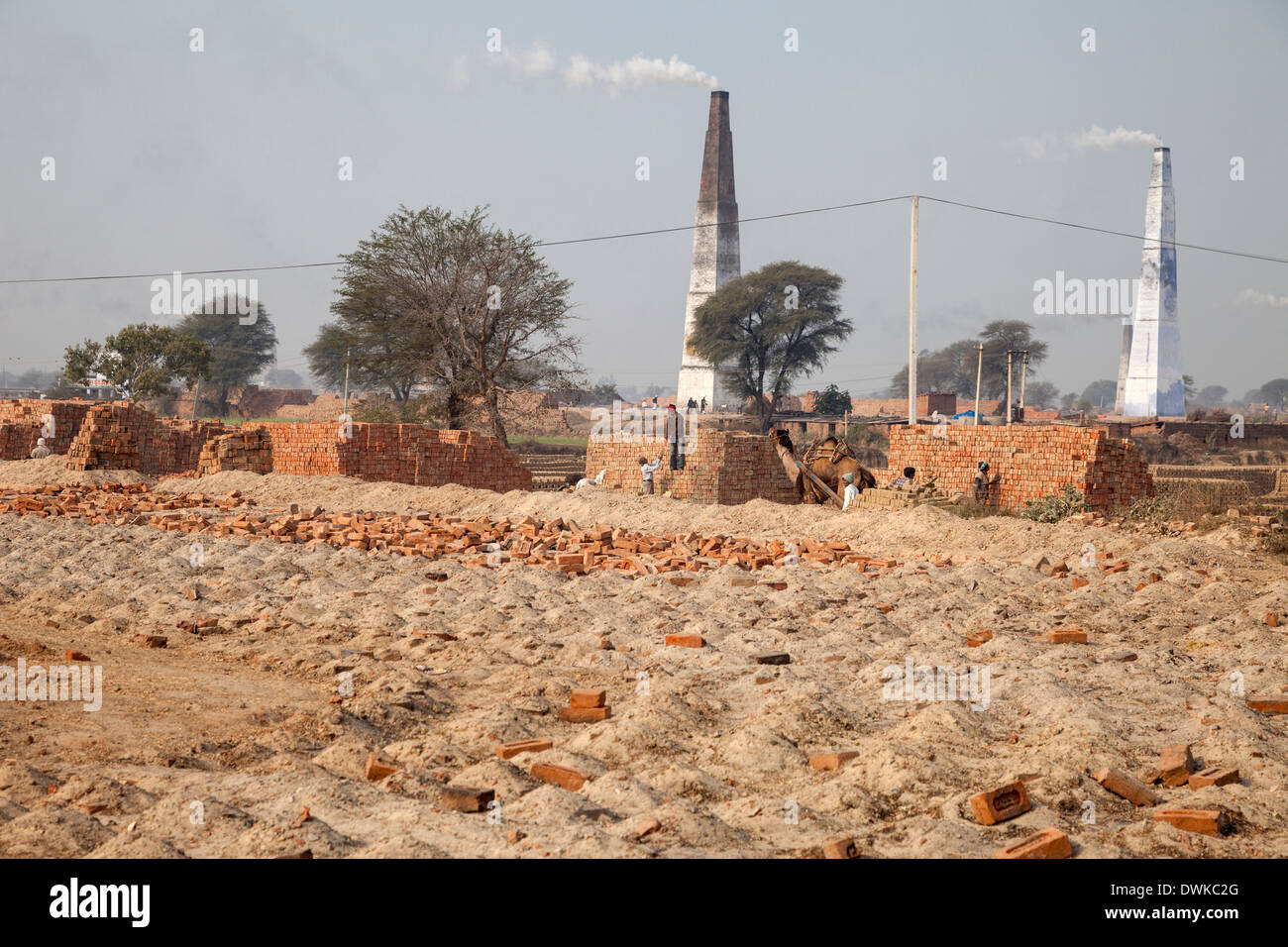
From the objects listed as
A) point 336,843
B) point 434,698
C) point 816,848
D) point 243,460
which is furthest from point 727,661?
point 243,460

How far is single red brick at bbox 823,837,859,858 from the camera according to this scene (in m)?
3.53

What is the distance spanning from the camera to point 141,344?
45562 mm

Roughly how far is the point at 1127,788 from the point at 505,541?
8.58m

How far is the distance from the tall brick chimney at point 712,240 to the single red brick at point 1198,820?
2328 inches

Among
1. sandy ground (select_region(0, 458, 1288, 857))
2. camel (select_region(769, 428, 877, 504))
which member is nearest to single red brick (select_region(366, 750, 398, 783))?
sandy ground (select_region(0, 458, 1288, 857))

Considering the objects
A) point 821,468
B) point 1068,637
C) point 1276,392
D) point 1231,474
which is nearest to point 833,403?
point 1231,474

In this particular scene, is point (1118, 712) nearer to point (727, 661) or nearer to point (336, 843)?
point (727, 661)

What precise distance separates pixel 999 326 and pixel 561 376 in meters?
48.0

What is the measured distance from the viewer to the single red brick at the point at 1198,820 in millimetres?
3908

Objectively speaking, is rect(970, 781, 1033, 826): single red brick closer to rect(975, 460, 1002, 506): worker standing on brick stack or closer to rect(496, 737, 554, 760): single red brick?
rect(496, 737, 554, 760): single red brick

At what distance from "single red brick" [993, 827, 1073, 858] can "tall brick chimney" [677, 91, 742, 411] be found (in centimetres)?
5960

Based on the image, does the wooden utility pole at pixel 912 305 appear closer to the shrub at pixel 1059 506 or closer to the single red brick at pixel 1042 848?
the shrub at pixel 1059 506

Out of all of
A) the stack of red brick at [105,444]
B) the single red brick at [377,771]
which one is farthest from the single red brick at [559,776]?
the stack of red brick at [105,444]

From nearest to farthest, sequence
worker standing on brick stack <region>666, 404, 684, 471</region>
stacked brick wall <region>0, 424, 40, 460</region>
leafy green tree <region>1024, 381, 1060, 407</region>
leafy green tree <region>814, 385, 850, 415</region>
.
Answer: worker standing on brick stack <region>666, 404, 684, 471</region> < stacked brick wall <region>0, 424, 40, 460</region> < leafy green tree <region>814, 385, 850, 415</region> < leafy green tree <region>1024, 381, 1060, 407</region>
